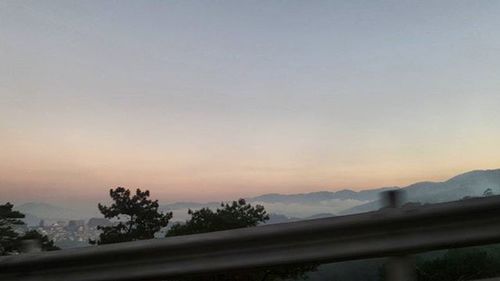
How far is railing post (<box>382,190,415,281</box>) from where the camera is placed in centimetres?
319

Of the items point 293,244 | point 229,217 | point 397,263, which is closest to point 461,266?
point 397,263

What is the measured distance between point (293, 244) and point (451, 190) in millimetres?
1844

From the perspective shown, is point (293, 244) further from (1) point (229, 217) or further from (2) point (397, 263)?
(1) point (229, 217)

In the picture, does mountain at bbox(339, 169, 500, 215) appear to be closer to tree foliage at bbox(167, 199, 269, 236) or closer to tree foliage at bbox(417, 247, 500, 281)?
tree foliage at bbox(417, 247, 500, 281)

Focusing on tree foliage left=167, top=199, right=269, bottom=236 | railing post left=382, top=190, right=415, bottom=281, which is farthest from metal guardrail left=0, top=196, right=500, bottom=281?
tree foliage left=167, top=199, right=269, bottom=236

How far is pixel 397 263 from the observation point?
10.5ft

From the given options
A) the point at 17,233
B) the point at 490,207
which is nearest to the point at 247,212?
the point at 17,233

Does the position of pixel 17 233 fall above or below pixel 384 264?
above

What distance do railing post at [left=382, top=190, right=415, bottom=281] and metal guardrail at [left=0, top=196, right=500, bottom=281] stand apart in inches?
1.8

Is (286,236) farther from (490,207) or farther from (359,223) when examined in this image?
(490,207)

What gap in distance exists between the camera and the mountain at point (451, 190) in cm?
339

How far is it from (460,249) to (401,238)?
453 millimetres

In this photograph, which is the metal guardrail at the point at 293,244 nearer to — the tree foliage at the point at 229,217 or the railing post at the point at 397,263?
the railing post at the point at 397,263

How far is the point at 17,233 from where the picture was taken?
5.19m
